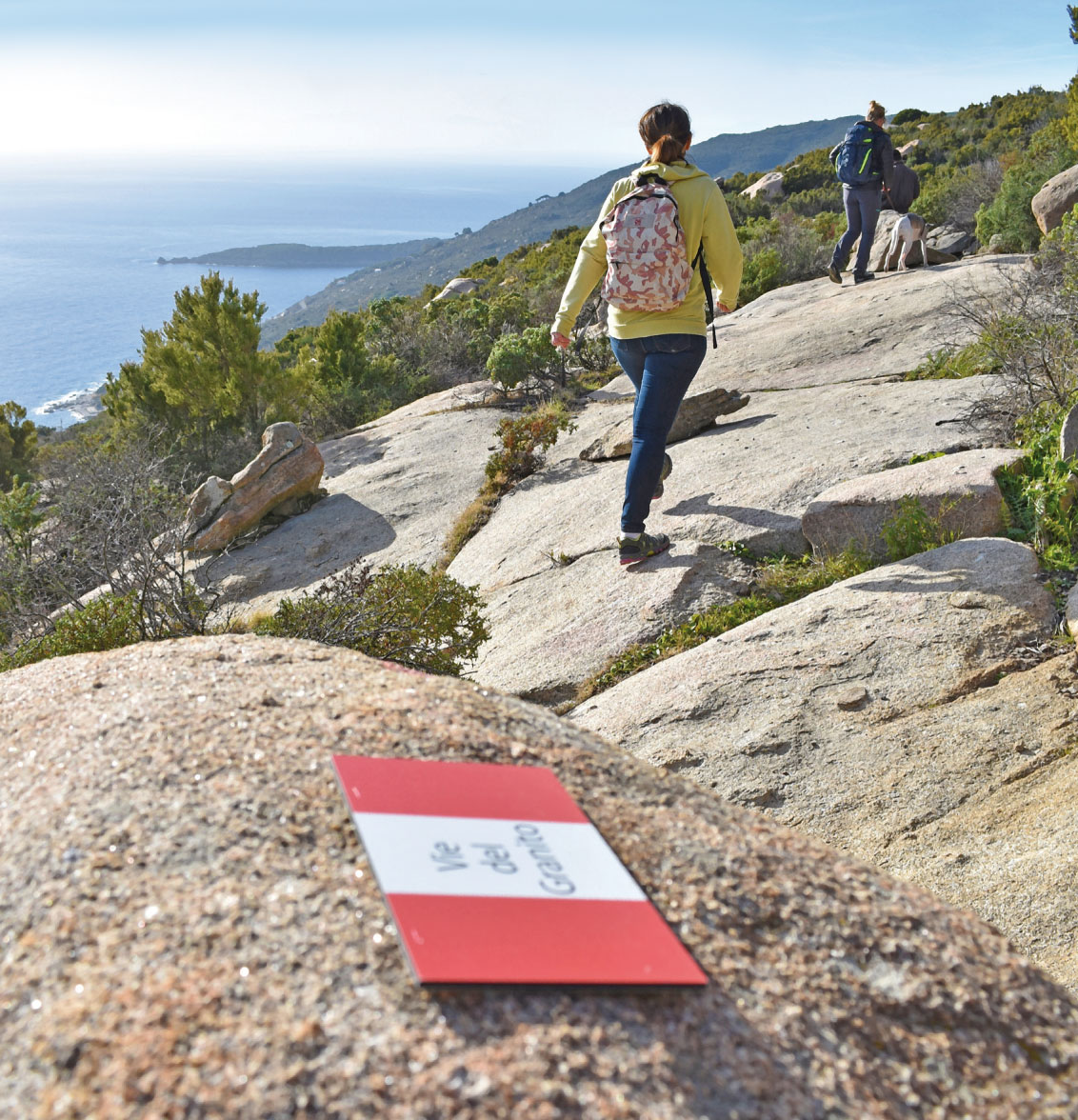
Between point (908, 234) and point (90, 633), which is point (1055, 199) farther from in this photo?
point (90, 633)

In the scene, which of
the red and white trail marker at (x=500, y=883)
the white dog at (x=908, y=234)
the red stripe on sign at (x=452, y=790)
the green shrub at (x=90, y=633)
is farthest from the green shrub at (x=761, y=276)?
the red and white trail marker at (x=500, y=883)

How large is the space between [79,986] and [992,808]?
276 centimetres

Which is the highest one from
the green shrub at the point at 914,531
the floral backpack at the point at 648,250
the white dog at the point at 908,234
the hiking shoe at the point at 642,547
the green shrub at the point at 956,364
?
the white dog at the point at 908,234

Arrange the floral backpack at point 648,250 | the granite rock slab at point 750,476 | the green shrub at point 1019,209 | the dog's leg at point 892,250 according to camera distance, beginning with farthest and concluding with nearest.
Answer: the green shrub at point 1019,209 → the dog's leg at point 892,250 → the granite rock slab at point 750,476 → the floral backpack at point 648,250

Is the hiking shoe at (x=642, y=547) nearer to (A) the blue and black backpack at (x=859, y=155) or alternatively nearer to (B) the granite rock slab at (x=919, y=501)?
(B) the granite rock slab at (x=919, y=501)

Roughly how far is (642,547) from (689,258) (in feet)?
5.29

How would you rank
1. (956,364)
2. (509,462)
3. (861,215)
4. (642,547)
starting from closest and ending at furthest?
(642,547) → (956,364) → (509,462) → (861,215)

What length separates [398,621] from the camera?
4.79m

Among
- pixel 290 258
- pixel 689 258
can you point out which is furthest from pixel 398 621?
pixel 290 258

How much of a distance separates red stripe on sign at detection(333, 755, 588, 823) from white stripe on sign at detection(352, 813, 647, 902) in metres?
0.04

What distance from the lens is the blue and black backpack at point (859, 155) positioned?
10688mm

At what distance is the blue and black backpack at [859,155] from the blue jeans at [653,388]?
763 cm

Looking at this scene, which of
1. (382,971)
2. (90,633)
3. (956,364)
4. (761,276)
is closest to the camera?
(382,971)

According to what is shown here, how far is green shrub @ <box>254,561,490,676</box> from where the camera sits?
4539 mm
